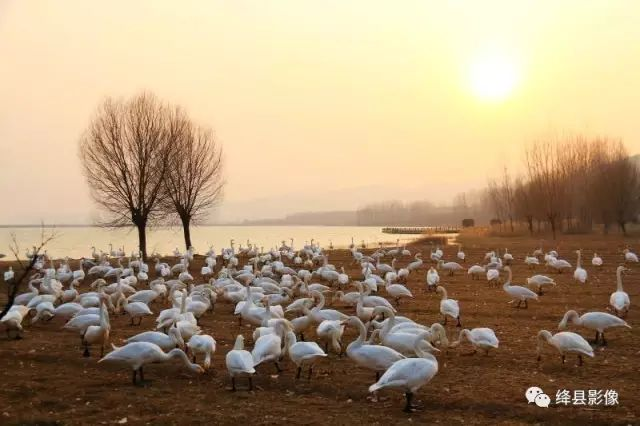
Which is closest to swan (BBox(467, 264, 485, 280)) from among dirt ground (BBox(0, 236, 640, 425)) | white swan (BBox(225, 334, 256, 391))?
dirt ground (BBox(0, 236, 640, 425))

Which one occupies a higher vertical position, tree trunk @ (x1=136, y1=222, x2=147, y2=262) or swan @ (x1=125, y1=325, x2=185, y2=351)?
tree trunk @ (x1=136, y1=222, x2=147, y2=262)

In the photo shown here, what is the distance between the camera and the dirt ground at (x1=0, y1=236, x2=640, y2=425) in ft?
23.6

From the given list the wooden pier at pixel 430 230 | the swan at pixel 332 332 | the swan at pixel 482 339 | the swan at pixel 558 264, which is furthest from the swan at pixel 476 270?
the wooden pier at pixel 430 230

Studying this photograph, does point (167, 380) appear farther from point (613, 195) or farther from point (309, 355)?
point (613, 195)

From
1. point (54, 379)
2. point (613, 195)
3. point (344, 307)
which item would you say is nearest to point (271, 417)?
point (54, 379)

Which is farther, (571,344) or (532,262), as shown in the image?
(532,262)

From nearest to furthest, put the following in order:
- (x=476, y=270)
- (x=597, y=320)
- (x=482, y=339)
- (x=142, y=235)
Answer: (x=482, y=339)
(x=597, y=320)
(x=476, y=270)
(x=142, y=235)

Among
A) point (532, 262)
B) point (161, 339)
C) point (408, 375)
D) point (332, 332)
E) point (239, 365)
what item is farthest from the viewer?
point (532, 262)

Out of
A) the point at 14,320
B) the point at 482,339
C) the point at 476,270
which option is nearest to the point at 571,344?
the point at 482,339

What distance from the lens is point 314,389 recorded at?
852 cm

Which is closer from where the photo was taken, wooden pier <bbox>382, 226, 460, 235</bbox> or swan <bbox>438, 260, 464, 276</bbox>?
swan <bbox>438, 260, 464, 276</bbox>

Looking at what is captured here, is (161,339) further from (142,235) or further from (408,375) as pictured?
(142,235)

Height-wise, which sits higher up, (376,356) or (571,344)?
(376,356)

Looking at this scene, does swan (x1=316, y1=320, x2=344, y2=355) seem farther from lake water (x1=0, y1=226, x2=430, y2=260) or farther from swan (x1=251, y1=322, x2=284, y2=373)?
lake water (x1=0, y1=226, x2=430, y2=260)
